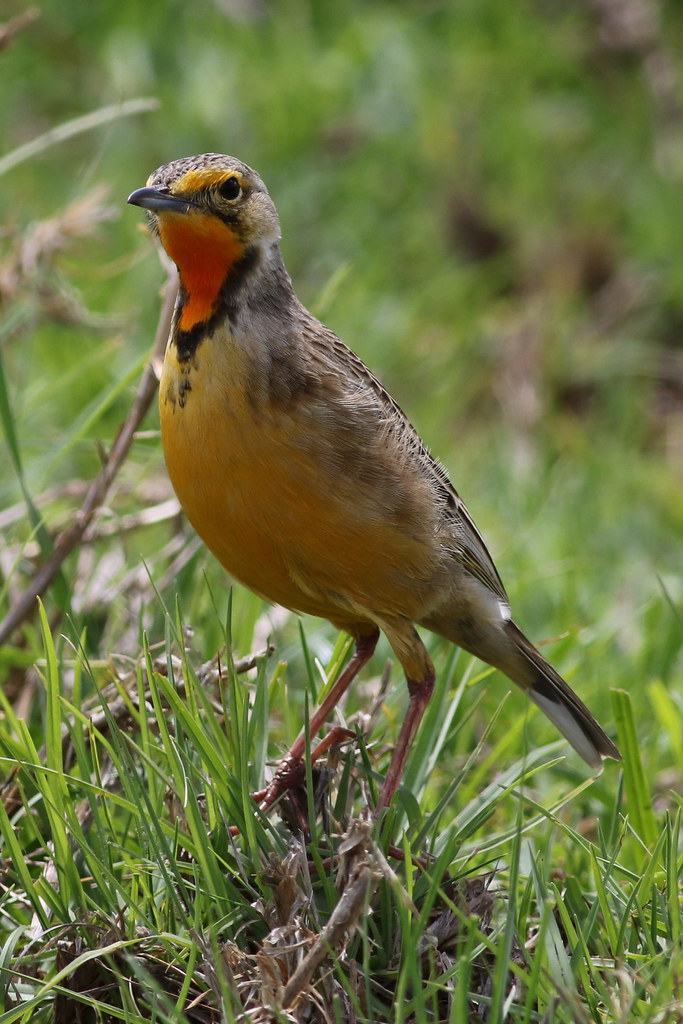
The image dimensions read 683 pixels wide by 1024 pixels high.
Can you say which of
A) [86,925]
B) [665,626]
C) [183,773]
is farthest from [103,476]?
[665,626]

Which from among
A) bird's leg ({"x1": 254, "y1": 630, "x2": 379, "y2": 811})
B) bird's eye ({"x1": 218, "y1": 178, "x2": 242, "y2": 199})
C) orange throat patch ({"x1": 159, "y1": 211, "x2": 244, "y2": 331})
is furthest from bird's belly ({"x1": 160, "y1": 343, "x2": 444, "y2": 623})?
bird's eye ({"x1": 218, "y1": 178, "x2": 242, "y2": 199})

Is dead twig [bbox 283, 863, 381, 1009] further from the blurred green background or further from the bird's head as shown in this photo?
the blurred green background

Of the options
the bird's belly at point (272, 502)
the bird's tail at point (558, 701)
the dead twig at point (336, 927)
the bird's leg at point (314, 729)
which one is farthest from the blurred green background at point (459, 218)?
the dead twig at point (336, 927)

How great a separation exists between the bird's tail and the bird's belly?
818mm

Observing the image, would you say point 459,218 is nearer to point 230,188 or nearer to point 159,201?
point 230,188

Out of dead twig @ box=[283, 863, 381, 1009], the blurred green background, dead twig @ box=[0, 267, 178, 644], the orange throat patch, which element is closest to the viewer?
dead twig @ box=[283, 863, 381, 1009]

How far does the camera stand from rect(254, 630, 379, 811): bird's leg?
3707mm

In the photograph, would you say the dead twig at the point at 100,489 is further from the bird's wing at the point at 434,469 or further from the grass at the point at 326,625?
the bird's wing at the point at 434,469

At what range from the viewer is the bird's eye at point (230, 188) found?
12.6ft

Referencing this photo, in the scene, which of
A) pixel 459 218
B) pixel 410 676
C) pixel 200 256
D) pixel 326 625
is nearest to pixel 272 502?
pixel 200 256

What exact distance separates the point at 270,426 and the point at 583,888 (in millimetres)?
1578

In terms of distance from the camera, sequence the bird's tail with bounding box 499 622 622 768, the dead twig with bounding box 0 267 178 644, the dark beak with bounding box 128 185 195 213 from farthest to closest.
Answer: the bird's tail with bounding box 499 622 622 768
the dead twig with bounding box 0 267 178 644
the dark beak with bounding box 128 185 195 213

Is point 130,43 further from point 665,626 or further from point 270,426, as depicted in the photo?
point 270,426

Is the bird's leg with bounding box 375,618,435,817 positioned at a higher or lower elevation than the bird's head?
lower
